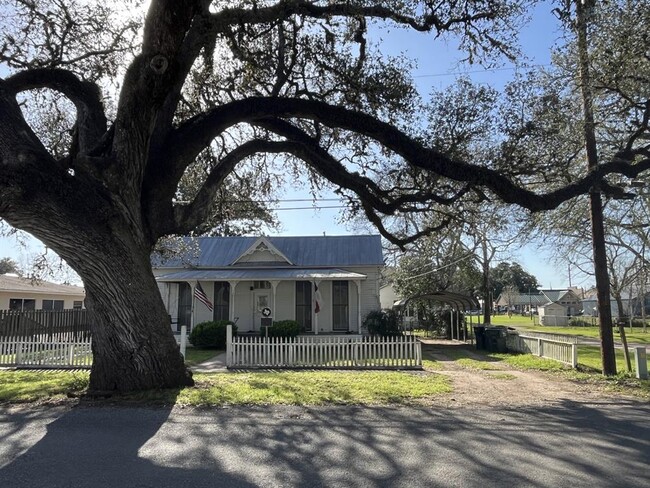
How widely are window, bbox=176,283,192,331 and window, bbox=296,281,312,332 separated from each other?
17.5ft

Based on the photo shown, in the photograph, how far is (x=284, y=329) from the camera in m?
19.9

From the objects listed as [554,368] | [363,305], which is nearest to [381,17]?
[554,368]

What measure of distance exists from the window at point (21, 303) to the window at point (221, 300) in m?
15.0

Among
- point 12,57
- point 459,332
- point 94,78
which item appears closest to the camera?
point 12,57

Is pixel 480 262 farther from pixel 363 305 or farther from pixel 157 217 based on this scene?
pixel 157 217

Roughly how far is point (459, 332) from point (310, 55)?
19884 mm

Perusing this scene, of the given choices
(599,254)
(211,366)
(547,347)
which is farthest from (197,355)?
(599,254)

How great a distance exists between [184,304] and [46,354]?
983 cm

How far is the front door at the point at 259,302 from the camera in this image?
23.0 m

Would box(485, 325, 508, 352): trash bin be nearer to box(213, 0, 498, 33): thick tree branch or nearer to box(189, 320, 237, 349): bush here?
box(189, 320, 237, 349): bush

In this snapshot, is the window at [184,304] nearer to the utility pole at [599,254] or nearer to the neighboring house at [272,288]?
the neighboring house at [272,288]

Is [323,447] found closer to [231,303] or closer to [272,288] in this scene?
[272,288]

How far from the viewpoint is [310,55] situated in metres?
11.6

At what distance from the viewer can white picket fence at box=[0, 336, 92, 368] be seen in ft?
45.6
